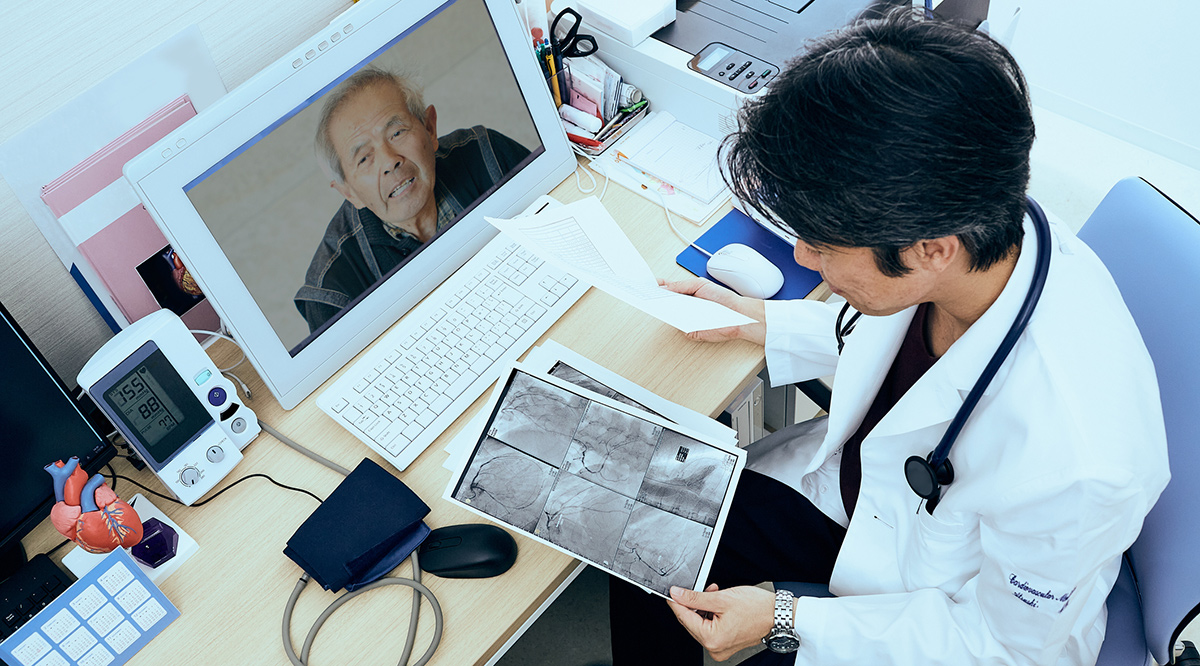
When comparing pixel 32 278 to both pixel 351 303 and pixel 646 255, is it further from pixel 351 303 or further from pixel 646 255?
pixel 646 255

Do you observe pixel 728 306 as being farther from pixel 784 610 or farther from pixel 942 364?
pixel 784 610

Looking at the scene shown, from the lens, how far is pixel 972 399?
0.98 meters

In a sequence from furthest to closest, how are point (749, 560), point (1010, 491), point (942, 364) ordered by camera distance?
point (749, 560)
point (942, 364)
point (1010, 491)

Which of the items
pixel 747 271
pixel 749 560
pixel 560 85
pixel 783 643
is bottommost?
pixel 749 560

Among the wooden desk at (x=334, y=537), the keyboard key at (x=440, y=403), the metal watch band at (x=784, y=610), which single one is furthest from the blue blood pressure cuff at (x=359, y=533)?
the metal watch band at (x=784, y=610)

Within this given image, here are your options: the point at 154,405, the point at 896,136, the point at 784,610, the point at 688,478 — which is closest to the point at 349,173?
the point at 154,405

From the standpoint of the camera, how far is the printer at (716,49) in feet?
4.60

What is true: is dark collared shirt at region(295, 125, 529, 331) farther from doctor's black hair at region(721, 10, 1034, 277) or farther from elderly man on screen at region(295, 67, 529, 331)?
doctor's black hair at region(721, 10, 1034, 277)

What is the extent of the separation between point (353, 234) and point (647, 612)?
2.37ft

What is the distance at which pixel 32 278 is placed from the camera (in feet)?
3.64

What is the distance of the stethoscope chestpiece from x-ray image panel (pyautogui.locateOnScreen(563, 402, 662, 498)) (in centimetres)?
31

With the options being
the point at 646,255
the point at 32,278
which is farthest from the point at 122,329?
the point at 646,255

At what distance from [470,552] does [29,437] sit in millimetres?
528

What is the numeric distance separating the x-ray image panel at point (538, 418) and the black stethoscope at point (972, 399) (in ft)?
1.36
